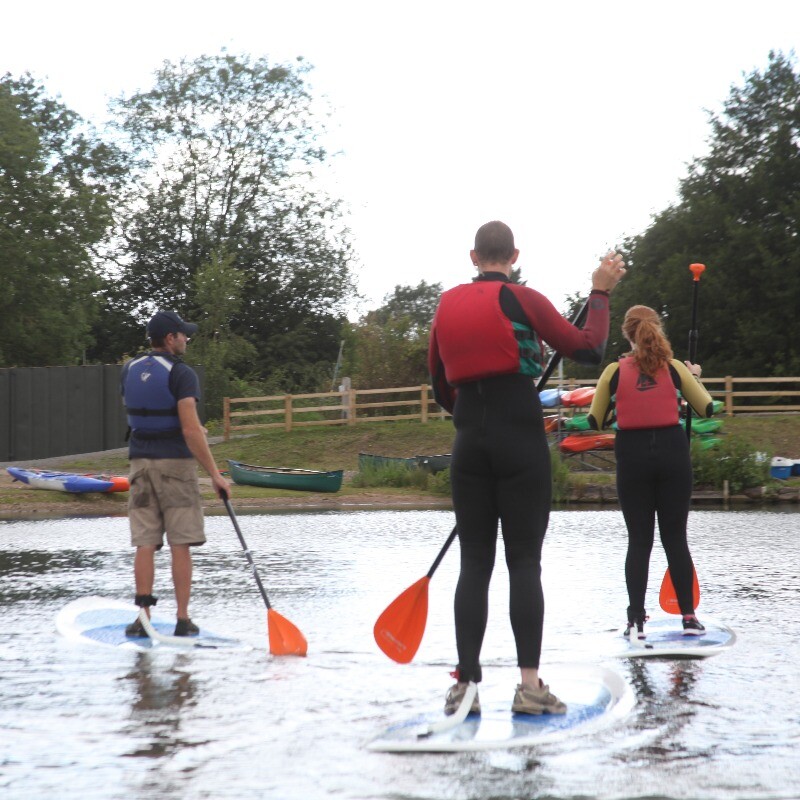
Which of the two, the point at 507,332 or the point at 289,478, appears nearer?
the point at 507,332

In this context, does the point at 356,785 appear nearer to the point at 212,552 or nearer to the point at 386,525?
the point at 212,552

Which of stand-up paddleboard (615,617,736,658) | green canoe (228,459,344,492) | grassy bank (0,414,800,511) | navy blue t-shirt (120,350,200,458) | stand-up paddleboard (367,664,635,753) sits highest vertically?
navy blue t-shirt (120,350,200,458)

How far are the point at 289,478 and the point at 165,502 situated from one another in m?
15.4

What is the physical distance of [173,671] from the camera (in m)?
5.90

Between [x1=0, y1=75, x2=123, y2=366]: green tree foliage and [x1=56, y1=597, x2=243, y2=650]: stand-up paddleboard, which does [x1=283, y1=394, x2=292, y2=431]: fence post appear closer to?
[x1=0, y1=75, x2=123, y2=366]: green tree foliage

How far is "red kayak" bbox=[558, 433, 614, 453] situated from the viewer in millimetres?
25719

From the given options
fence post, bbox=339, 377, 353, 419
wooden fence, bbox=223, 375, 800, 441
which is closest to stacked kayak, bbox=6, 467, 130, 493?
wooden fence, bbox=223, 375, 800, 441

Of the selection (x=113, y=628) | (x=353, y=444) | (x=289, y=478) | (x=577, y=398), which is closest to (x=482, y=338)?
(x=113, y=628)

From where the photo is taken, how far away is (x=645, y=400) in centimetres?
665

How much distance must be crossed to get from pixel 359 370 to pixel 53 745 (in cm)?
3251

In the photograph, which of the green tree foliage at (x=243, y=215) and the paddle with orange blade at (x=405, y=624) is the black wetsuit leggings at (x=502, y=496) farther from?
the green tree foliage at (x=243, y=215)

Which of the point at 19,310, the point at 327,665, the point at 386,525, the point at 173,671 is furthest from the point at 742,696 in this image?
the point at 19,310

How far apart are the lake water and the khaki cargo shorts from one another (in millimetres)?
673

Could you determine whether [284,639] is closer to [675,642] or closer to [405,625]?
[405,625]
